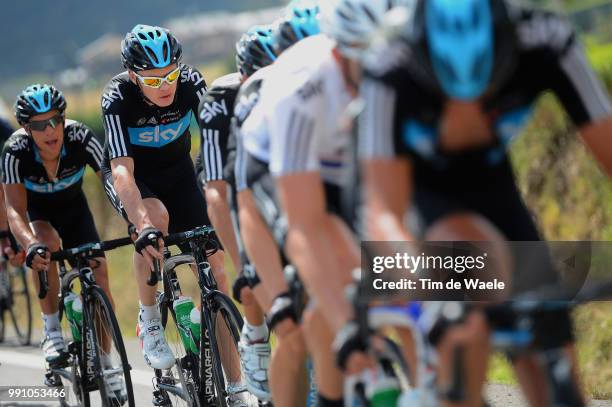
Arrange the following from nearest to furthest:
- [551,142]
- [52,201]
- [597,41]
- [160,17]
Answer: [52,201]
[551,142]
[597,41]
[160,17]

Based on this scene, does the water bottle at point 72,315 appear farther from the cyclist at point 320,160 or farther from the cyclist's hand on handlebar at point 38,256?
the cyclist at point 320,160

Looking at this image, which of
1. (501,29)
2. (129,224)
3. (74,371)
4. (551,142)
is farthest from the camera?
(551,142)

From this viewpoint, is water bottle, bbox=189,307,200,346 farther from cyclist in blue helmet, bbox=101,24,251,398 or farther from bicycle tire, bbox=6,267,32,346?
bicycle tire, bbox=6,267,32,346

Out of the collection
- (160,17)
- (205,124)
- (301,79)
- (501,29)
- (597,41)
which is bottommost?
(501,29)

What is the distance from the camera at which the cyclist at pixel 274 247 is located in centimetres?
479

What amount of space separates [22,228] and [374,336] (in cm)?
442

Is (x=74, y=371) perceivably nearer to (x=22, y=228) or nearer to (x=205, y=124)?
(x=22, y=228)

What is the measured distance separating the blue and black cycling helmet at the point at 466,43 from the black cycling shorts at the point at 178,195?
14.4 ft

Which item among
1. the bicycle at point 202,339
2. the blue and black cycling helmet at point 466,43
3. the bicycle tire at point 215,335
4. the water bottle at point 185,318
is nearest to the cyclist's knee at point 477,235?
the blue and black cycling helmet at point 466,43

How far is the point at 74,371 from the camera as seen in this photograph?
24.5 ft

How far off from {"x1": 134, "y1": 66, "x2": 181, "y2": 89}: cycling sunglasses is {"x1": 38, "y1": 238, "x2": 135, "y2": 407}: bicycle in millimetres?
1000

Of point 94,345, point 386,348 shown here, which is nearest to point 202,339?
point 94,345

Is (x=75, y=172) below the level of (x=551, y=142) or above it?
below

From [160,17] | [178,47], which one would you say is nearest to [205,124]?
[178,47]
